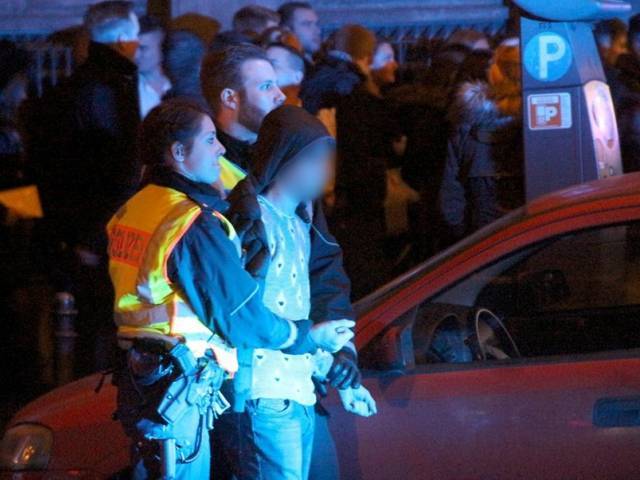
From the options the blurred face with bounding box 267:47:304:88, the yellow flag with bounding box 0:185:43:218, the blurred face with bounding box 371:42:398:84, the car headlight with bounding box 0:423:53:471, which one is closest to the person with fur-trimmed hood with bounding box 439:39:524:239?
the blurred face with bounding box 267:47:304:88

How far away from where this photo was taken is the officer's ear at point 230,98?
14.4ft

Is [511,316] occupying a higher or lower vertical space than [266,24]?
lower

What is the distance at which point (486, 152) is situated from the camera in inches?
281

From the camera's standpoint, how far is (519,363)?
4.22 meters

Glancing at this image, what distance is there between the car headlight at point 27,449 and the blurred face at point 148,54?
3236 millimetres

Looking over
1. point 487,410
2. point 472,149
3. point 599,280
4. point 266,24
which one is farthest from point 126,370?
point 266,24

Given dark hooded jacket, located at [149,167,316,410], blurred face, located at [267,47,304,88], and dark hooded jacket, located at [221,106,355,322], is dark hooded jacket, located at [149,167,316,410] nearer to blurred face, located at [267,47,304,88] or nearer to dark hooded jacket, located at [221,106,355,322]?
dark hooded jacket, located at [221,106,355,322]

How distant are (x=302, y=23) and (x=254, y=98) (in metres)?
4.50

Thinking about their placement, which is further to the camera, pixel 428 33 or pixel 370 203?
pixel 428 33

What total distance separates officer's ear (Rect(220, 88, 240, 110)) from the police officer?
0.53m

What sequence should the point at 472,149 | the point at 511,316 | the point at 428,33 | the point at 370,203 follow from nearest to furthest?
the point at 511,316 < the point at 472,149 < the point at 370,203 < the point at 428,33

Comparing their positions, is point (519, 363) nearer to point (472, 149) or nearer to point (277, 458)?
point (277, 458)

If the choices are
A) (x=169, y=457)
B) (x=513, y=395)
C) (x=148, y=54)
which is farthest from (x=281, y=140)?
(x=148, y=54)

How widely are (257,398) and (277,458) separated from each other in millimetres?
182
